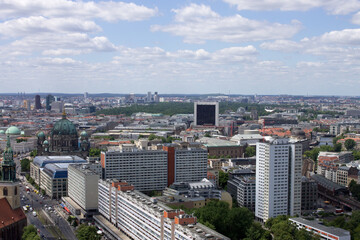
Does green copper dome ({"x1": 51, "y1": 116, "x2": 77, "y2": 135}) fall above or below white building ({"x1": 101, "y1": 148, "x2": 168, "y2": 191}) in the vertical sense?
above

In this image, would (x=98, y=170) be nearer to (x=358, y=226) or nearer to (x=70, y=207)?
(x=70, y=207)

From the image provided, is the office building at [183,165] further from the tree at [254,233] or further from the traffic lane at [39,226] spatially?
the tree at [254,233]

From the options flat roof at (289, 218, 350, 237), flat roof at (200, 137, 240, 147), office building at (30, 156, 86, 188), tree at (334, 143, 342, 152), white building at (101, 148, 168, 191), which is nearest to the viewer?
flat roof at (289, 218, 350, 237)

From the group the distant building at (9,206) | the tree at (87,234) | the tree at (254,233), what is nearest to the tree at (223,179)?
the tree at (254,233)

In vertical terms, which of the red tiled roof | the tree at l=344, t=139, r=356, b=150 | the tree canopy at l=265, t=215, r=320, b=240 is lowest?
the tree canopy at l=265, t=215, r=320, b=240

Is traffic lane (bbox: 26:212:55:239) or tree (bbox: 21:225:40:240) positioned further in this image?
traffic lane (bbox: 26:212:55:239)

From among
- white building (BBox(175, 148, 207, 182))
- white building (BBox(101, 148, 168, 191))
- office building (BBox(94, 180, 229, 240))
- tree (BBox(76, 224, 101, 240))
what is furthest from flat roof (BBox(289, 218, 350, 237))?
white building (BBox(101, 148, 168, 191))

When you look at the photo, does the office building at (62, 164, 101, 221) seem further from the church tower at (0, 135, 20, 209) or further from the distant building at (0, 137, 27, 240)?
the church tower at (0, 135, 20, 209)

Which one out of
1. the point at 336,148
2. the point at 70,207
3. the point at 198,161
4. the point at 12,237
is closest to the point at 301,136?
the point at 336,148

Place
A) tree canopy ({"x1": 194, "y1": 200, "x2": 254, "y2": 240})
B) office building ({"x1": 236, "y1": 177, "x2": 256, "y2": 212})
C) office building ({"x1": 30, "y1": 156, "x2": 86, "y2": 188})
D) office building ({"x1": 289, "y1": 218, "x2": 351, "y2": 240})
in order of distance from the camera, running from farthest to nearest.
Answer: office building ({"x1": 30, "y1": 156, "x2": 86, "y2": 188}) < office building ({"x1": 236, "y1": 177, "x2": 256, "y2": 212}) < tree canopy ({"x1": 194, "y1": 200, "x2": 254, "y2": 240}) < office building ({"x1": 289, "y1": 218, "x2": 351, "y2": 240})
